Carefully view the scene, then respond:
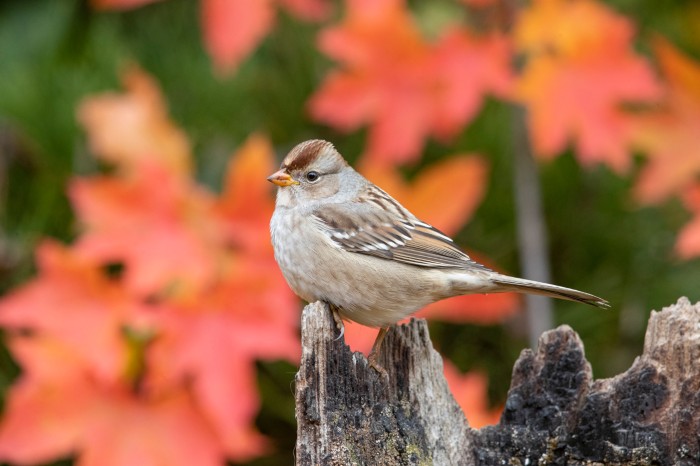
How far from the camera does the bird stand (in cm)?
269

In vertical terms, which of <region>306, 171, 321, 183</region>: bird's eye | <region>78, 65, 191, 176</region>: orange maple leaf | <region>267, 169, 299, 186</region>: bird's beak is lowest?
<region>267, 169, 299, 186</region>: bird's beak

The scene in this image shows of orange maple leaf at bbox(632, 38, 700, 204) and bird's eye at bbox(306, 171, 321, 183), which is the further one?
orange maple leaf at bbox(632, 38, 700, 204)

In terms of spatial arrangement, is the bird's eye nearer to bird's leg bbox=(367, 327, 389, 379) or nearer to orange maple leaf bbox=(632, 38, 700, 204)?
bird's leg bbox=(367, 327, 389, 379)

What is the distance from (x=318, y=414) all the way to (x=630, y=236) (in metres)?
2.55

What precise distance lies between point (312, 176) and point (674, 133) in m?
1.27

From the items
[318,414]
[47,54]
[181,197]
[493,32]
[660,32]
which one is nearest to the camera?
[318,414]

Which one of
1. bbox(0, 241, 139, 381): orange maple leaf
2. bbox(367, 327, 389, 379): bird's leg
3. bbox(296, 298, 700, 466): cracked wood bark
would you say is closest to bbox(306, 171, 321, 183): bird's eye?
bbox(367, 327, 389, 379): bird's leg

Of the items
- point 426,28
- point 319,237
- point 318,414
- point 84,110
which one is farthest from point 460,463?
point 426,28

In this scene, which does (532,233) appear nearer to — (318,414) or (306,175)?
(306,175)

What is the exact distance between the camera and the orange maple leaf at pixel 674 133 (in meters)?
3.38

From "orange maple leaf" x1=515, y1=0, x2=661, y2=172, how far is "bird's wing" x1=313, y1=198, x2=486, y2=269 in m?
0.61

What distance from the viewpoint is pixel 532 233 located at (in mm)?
3691

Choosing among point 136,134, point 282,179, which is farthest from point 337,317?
point 136,134

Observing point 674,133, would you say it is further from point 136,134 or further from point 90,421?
point 90,421
